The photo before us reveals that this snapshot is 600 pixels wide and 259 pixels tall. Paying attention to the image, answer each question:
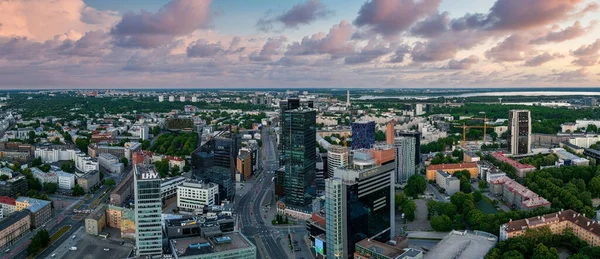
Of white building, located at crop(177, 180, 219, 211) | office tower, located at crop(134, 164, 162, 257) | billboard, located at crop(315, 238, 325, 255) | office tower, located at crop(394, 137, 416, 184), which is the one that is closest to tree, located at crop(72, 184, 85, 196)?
white building, located at crop(177, 180, 219, 211)

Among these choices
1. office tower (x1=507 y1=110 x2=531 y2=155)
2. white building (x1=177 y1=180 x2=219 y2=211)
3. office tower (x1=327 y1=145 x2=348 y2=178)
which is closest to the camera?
white building (x1=177 y1=180 x2=219 y2=211)

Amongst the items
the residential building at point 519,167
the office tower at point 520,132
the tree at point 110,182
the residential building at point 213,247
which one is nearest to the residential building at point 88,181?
the tree at point 110,182

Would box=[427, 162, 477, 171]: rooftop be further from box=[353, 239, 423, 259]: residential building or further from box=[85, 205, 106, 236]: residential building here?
box=[85, 205, 106, 236]: residential building

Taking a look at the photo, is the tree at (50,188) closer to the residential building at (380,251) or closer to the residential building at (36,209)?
the residential building at (36,209)

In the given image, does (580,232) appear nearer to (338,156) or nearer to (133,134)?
(338,156)

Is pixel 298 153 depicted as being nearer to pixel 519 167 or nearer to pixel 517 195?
pixel 517 195

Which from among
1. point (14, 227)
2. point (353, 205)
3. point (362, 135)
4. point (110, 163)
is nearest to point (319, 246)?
point (353, 205)
